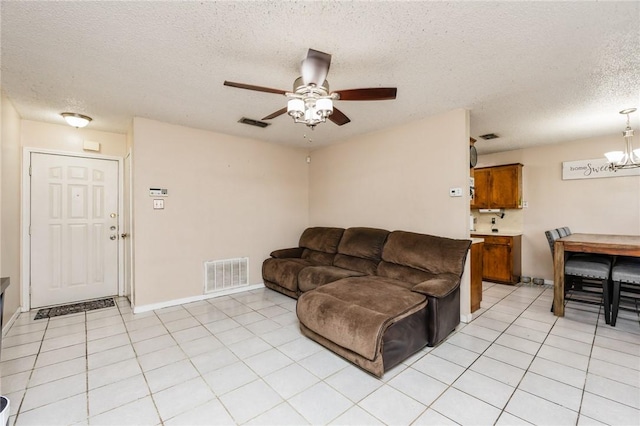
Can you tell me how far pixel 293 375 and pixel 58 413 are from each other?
Answer: 1.50 metres

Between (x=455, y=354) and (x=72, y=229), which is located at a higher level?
(x=72, y=229)

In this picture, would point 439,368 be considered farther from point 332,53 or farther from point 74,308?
point 74,308

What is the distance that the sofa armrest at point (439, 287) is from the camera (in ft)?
8.21

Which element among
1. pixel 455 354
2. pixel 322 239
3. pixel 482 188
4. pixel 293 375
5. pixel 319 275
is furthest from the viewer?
pixel 482 188

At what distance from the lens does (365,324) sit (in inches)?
83.4

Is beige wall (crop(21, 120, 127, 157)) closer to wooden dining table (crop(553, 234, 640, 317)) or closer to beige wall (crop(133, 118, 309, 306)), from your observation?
beige wall (crop(133, 118, 309, 306))

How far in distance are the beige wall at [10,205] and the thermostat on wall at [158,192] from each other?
130 centimetres

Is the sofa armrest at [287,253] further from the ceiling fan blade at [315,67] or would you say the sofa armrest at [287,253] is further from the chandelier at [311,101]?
the ceiling fan blade at [315,67]

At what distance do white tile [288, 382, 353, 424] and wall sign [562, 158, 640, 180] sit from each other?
5.08 m

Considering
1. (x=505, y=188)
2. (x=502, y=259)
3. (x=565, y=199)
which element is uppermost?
(x=505, y=188)

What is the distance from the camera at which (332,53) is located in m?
2.08


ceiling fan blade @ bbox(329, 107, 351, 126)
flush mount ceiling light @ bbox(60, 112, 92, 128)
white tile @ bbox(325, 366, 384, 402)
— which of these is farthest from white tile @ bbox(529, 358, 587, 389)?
flush mount ceiling light @ bbox(60, 112, 92, 128)

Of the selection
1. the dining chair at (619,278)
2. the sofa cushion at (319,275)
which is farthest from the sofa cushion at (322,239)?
the dining chair at (619,278)

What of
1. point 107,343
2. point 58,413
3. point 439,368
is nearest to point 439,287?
point 439,368
